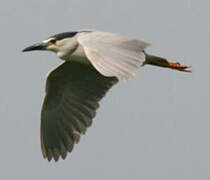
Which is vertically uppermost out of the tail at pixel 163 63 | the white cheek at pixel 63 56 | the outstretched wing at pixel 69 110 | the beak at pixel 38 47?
the beak at pixel 38 47

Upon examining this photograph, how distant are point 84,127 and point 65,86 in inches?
28.1

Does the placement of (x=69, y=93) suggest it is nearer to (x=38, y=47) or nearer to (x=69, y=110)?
(x=69, y=110)

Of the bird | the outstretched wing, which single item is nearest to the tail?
the bird

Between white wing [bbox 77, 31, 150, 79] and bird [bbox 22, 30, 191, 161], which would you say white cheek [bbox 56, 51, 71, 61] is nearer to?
bird [bbox 22, 30, 191, 161]

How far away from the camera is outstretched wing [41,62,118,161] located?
11.9m

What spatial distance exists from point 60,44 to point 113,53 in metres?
2.13

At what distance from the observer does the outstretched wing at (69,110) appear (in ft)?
38.9

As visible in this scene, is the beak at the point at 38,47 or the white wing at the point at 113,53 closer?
the white wing at the point at 113,53

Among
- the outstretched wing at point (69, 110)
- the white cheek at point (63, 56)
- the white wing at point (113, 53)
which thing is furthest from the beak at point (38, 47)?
the white wing at point (113, 53)

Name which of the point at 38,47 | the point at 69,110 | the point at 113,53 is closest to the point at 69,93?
the point at 69,110

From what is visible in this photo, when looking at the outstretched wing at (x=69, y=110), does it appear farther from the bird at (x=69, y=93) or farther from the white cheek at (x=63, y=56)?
the white cheek at (x=63, y=56)

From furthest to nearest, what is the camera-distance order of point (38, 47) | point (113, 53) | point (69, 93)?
point (69, 93) < point (38, 47) < point (113, 53)

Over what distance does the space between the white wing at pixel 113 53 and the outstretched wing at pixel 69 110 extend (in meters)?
2.15

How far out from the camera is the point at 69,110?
12102 mm
